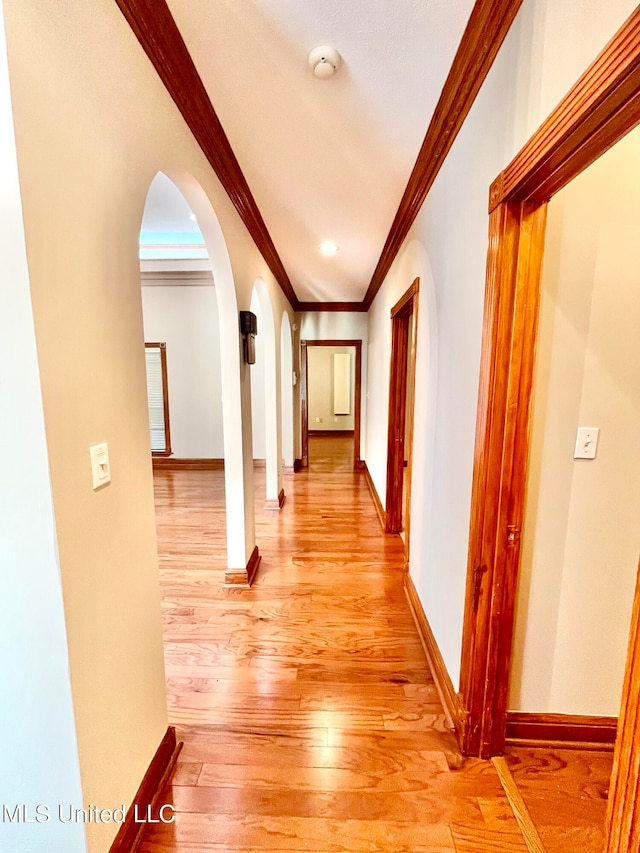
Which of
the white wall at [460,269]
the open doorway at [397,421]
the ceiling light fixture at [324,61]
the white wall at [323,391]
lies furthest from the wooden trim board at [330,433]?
the ceiling light fixture at [324,61]

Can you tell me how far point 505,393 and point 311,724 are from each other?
4.99 feet

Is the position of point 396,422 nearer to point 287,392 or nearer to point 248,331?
point 248,331

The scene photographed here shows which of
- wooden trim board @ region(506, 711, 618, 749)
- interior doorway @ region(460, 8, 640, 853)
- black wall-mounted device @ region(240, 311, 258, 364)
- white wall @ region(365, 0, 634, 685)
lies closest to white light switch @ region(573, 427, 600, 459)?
interior doorway @ region(460, 8, 640, 853)

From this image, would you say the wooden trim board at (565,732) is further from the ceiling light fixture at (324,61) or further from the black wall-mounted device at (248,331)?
the ceiling light fixture at (324,61)

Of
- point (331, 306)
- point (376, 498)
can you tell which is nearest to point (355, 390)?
point (331, 306)

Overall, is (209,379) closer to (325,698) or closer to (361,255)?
(361,255)

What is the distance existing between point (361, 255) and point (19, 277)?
10.2ft

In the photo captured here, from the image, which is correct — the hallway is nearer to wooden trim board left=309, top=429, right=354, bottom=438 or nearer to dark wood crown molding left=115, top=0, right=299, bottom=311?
dark wood crown molding left=115, top=0, right=299, bottom=311

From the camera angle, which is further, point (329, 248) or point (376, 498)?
point (376, 498)

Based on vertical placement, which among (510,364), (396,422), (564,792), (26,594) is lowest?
(564,792)

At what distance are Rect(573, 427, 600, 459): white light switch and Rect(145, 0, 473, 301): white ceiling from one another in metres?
1.34

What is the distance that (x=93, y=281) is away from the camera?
93 centimetres

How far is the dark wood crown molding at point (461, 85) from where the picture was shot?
107 cm

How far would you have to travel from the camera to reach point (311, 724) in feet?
5.03
